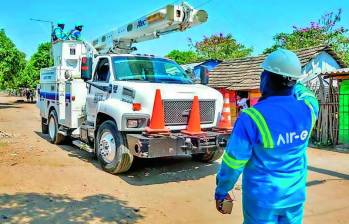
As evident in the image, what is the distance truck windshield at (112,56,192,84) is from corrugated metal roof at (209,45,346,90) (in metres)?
8.24

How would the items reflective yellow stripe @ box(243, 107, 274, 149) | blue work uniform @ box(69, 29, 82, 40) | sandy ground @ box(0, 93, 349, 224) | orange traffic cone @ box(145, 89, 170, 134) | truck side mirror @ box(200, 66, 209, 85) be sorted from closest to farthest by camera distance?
reflective yellow stripe @ box(243, 107, 274, 149), sandy ground @ box(0, 93, 349, 224), orange traffic cone @ box(145, 89, 170, 134), truck side mirror @ box(200, 66, 209, 85), blue work uniform @ box(69, 29, 82, 40)

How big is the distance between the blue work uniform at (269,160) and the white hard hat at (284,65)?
167mm

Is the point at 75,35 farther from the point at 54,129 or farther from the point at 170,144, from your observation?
the point at 170,144

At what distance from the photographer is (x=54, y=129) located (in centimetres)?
1198

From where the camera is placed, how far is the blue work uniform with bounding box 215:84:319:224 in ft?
9.21

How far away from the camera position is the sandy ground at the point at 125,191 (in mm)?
5688

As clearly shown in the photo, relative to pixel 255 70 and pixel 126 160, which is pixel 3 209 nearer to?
pixel 126 160

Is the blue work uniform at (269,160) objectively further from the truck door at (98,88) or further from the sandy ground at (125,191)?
the truck door at (98,88)

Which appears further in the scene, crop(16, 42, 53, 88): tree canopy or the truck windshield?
crop(16, 42, 53, 88): tree canopy

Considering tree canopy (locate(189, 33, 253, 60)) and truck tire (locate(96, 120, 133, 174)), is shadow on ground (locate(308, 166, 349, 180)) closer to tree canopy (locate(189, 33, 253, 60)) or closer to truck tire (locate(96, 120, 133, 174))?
truck tire (locate(96, 120, 133, 174))

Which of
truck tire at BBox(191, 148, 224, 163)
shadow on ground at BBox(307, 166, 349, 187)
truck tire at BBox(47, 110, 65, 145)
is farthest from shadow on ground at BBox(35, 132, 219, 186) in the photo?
shadow on ground at BBox(307, 166, 349, 187)

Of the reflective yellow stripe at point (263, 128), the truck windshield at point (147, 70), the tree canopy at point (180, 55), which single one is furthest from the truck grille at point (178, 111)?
the tree canopy at point (180, 55)

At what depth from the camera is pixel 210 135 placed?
25.3ft

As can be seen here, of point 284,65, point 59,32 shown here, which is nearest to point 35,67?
point 59,32
